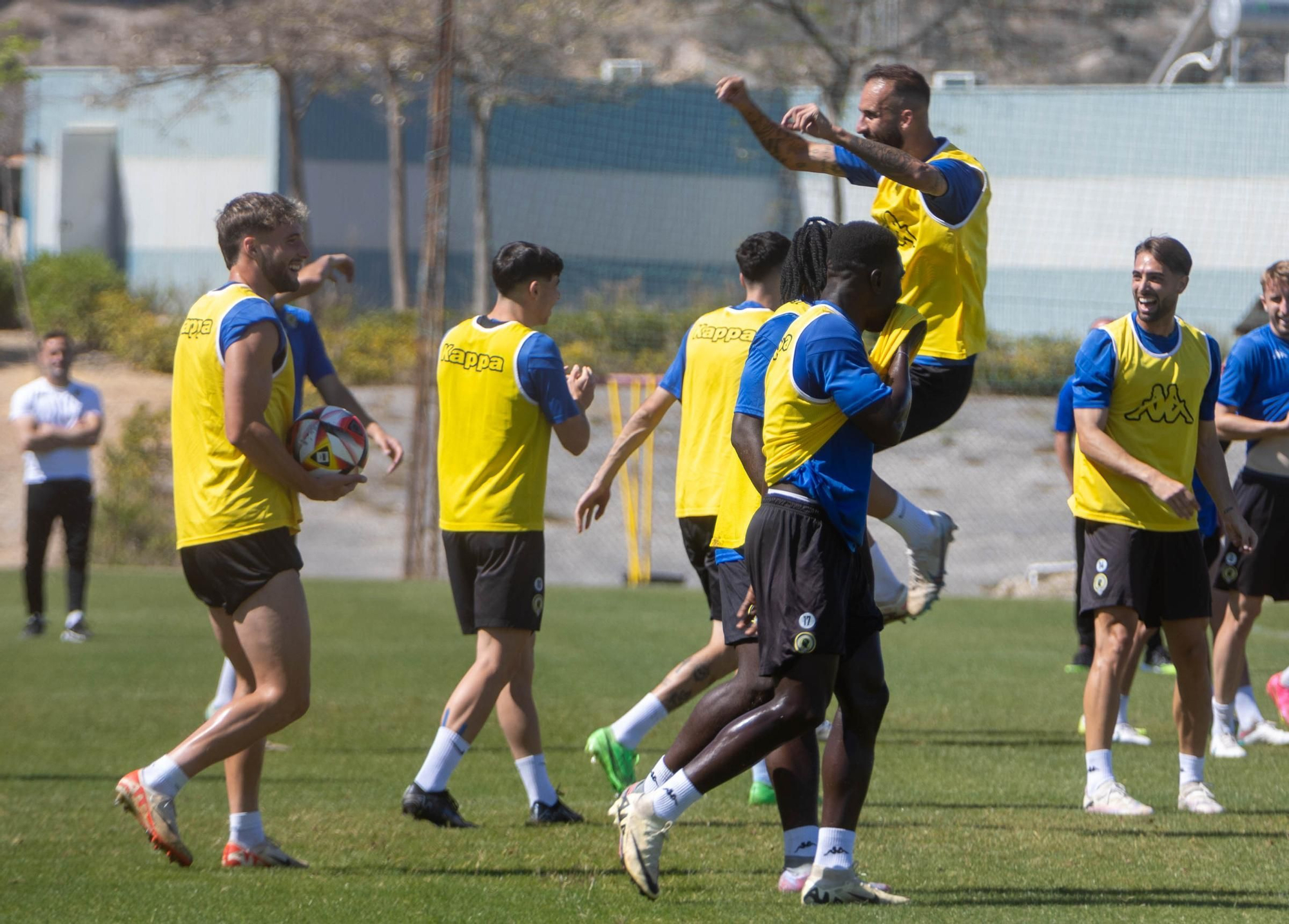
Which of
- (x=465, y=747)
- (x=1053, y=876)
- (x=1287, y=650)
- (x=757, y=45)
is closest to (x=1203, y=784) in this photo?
(x=1053, y=876)

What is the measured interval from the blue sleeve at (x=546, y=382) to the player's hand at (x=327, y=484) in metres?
1.01

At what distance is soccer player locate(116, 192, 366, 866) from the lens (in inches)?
201

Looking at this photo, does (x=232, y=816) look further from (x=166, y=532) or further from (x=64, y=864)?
(x=166, y=532)

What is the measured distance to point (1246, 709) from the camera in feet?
27.5

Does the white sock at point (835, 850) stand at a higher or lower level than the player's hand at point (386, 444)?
lower

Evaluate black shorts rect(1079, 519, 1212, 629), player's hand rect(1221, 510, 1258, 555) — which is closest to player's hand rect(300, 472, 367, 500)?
black shorts rect(1079, 519, 1212, 629)

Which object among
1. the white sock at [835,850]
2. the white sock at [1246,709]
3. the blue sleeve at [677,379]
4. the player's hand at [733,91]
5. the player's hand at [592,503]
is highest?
the player's hand at [733,91]

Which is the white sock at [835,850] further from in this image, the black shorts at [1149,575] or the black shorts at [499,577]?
the black shorts at [1149,575]

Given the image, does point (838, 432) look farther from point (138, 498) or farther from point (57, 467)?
point (138, 498)

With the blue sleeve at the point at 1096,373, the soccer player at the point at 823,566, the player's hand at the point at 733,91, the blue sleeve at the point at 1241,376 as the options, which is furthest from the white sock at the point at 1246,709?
the player's hand at the point at 733,91

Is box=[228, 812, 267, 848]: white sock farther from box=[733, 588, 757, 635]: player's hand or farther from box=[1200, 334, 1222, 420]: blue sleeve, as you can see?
box=[1200, 334, 1222, 420]: blue sleeve

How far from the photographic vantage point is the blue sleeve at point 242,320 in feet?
16.9

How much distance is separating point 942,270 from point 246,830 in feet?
9.98

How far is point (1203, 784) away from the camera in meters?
6.35
